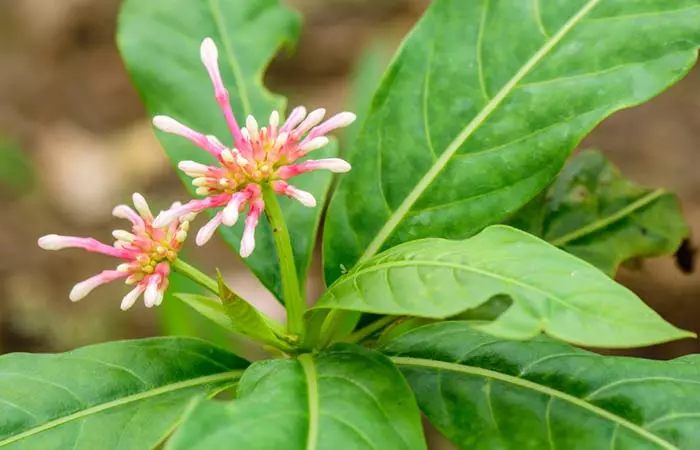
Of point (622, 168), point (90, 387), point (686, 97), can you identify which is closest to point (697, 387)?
point (90, 387)

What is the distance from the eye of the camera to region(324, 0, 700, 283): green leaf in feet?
3.52

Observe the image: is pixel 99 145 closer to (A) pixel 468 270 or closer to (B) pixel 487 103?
(B) pixel 487 103

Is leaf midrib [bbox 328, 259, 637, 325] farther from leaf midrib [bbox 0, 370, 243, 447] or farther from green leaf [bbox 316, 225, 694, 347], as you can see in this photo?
leaf midrib [bbox 0, 370, 243, 447]

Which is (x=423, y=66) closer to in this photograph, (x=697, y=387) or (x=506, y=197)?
(x=506, y=197)

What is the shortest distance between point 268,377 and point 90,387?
0.24 m

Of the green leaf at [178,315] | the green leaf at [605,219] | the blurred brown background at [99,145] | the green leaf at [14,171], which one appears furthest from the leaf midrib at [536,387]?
the green leaf at [14,171]

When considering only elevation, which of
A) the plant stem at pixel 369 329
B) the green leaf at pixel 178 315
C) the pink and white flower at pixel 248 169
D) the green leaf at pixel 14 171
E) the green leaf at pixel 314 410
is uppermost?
the pink and white flower at pixel 248 169

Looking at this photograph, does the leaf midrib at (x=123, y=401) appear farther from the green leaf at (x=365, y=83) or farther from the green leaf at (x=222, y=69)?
the green leaf at (x=365, y=83)

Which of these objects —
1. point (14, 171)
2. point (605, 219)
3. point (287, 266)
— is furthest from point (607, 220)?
point (14, 171)

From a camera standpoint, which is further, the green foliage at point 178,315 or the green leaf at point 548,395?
the green foliage at point 178,315

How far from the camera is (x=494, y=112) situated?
113 centimetres

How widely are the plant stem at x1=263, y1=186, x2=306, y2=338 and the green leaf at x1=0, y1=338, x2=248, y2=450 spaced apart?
0.11m

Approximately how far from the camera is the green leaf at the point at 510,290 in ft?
2.37

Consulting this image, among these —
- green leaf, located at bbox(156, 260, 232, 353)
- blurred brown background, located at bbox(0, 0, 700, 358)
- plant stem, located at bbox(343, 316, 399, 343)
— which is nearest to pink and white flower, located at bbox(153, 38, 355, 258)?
plant stem, located at bbox(343, 316, 399, 343)
